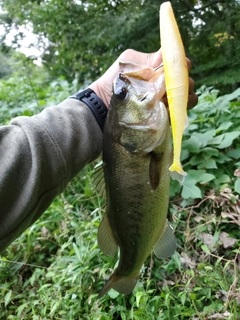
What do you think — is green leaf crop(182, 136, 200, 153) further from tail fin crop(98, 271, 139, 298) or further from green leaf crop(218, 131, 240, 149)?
tail fin crop(98, 271, 139, 298)

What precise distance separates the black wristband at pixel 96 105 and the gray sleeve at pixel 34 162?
Result: 0.09 meters

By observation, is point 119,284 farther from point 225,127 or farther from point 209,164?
point 225,127

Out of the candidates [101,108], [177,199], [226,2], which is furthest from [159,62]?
[226,2]

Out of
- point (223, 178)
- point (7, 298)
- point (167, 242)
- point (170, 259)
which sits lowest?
point (7, 298)

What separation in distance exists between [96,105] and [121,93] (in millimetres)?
335

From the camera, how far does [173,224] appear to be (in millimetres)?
2559

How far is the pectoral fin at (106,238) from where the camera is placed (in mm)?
1595

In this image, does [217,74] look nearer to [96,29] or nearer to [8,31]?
[96,29]

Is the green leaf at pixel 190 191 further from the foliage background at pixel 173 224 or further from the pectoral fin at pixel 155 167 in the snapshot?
the pectoral fin at pixel 155 167

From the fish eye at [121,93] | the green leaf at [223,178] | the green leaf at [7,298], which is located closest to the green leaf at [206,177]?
the green leaf at [223,178]

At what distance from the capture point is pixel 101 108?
1.74 m

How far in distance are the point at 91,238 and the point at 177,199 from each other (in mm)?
655

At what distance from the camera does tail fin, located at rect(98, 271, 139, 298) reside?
173cm

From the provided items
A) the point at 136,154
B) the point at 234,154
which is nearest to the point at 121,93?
the point at 136,154
